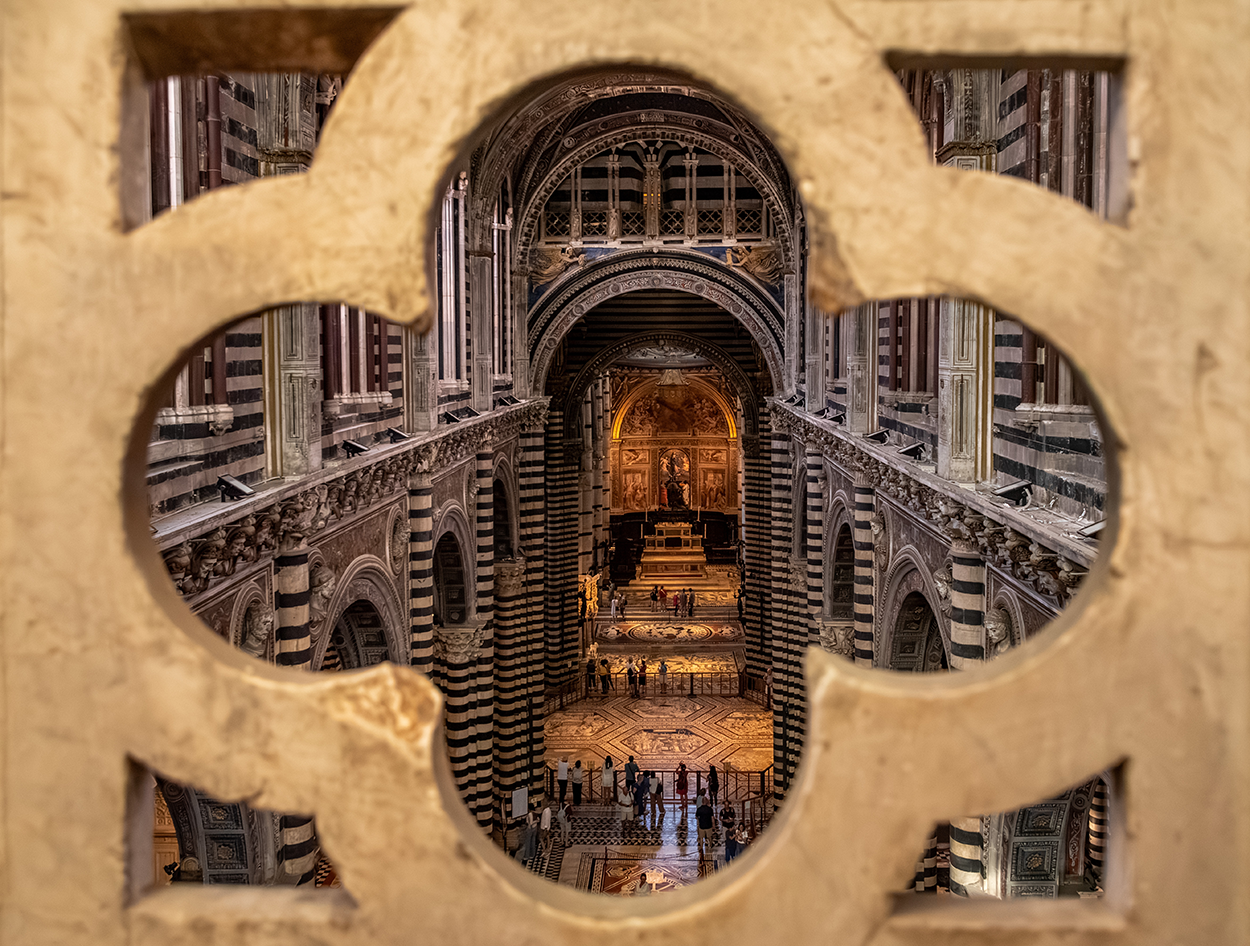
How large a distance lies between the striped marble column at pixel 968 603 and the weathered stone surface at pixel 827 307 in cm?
619

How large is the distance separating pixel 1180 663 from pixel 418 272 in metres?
1.41

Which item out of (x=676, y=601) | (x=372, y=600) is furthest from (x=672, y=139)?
(x=676, y=601)

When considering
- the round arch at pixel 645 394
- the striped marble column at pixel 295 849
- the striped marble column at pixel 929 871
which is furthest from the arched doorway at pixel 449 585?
the round arch at pixel 645 394

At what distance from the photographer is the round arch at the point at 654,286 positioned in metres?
19.8

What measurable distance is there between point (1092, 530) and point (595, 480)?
27.2 meters

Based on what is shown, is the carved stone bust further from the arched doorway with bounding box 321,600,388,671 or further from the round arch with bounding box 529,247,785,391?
the round arch with bounding box 529,247,785,391

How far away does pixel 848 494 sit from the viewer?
514 inches

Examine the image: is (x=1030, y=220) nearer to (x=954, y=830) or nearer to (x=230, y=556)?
(x=230, y=556)

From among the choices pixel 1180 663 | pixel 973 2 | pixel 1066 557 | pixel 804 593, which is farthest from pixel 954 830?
pixel 804 593

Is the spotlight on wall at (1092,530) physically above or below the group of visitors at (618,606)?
above

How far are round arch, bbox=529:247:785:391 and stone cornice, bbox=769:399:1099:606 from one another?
800 centimetres

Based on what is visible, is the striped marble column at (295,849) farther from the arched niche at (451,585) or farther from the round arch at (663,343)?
the round arch at (663,343)

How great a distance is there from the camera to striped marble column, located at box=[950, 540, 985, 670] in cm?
771

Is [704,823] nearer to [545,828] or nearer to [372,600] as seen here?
[545,828]
